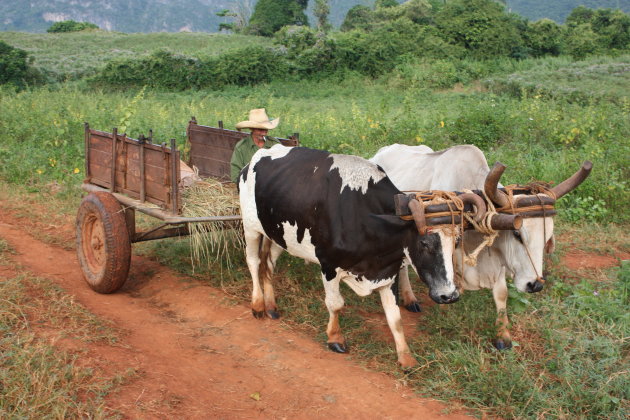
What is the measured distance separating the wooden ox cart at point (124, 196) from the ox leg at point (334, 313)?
4.04 feet

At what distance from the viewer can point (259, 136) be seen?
5.71m

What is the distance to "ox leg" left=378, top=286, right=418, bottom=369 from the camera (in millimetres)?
4227

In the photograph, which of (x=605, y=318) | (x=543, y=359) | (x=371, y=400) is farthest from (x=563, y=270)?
(x=371, y=400)

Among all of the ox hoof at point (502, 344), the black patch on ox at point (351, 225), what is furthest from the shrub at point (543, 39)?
the black patch on ox at point (351, 225)

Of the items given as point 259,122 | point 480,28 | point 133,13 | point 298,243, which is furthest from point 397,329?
point 133,13

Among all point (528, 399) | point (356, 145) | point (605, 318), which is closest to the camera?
point (528, 399)

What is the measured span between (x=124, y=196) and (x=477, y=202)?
11.2ft

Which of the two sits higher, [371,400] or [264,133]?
[264,133]

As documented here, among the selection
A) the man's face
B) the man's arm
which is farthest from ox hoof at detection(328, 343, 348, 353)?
the man's face

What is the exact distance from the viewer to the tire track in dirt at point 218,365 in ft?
12.1

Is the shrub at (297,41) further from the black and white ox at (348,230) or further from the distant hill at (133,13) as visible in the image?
the distant hill at (133,13)

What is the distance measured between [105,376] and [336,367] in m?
1.58

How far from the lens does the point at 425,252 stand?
153 inches

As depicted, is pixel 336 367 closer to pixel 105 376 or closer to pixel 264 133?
pixel 105 376
